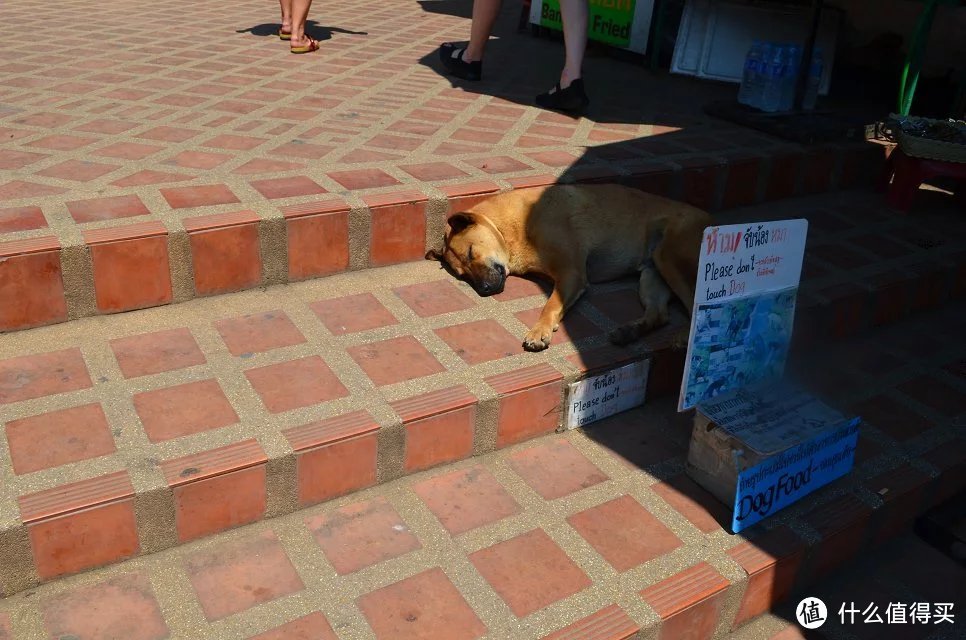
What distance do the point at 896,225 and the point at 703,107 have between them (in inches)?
67.0

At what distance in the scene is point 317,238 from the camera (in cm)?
351

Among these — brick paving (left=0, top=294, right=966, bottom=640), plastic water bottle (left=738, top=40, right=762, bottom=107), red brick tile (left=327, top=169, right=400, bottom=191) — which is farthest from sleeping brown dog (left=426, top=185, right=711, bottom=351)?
plastic water bottle (left=738, top=40, right=762, bottom=107)

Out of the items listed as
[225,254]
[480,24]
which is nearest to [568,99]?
[480,24]

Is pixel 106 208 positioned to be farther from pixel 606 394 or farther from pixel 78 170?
pixel 606 394

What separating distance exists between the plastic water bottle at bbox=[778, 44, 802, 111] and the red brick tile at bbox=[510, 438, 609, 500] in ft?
13.0

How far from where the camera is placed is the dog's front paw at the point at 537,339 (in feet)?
10.6

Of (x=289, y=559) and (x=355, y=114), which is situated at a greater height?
(x=355, y=114)

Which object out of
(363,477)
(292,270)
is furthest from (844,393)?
(292,270)

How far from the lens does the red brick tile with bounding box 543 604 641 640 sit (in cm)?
231

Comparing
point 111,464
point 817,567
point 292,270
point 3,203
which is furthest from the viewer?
point 292,270

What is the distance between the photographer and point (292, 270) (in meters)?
3.50

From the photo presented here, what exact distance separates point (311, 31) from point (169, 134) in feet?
11.4

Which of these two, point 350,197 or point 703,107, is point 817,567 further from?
point 703,107

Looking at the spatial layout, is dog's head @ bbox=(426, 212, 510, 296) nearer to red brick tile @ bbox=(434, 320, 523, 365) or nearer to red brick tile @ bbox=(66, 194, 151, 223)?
red brick tile @ bbox=(434, 320, 523, 365)
